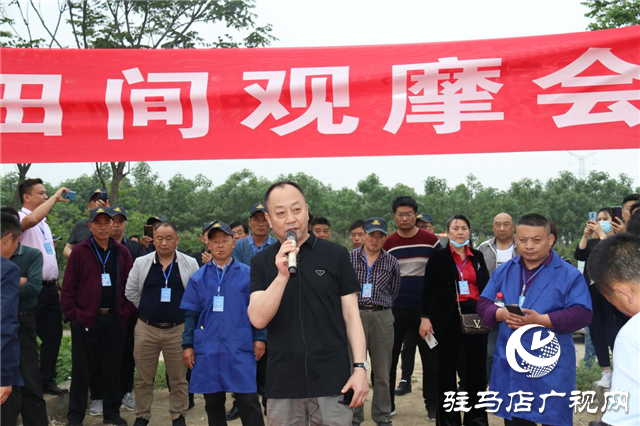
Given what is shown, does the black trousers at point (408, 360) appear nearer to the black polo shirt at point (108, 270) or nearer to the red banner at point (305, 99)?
the black polo shirt at point (108, 270)

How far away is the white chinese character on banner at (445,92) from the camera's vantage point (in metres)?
4.22

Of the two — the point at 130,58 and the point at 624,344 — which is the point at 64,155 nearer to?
the point at 130,58

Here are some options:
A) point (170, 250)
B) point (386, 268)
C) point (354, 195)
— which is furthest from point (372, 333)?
point (354, 195)

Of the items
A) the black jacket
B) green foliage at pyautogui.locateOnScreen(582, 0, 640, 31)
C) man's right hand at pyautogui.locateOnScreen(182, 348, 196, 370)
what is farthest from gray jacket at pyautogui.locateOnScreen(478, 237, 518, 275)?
green foliage at pyautogui.locateOnScreen(582, 0, 640, 31)

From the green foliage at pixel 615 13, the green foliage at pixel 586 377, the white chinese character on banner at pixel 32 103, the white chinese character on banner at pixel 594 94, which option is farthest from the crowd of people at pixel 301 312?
the green foliage at pixel 615 13

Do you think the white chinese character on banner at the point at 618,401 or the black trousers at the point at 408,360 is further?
the black trousers at the point at 408,360

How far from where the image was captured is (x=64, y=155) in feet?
13.9

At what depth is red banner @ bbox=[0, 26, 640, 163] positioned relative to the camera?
4.16m

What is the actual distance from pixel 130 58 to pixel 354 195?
31.7 m

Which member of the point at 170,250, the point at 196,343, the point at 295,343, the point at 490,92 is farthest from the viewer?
the point at 170,250

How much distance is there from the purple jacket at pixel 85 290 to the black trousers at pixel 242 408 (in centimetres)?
148

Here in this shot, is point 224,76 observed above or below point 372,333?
above

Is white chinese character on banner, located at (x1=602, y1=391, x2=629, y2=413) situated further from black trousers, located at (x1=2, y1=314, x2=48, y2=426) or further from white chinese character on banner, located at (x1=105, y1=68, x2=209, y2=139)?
black trousers, located at (x1=2, y1=314, x2=48, y2=426)

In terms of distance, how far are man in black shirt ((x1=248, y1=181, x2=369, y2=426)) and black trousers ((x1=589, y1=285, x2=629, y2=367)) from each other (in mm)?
4235
